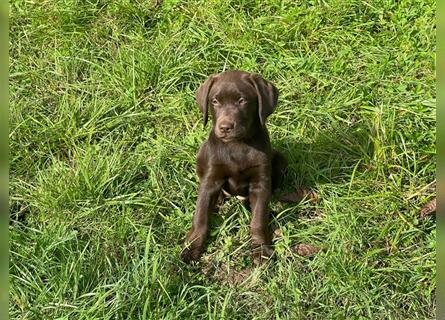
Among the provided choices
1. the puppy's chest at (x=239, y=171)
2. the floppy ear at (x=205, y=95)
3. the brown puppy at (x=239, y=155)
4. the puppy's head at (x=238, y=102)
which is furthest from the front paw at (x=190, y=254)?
the floppy ear at (x=205, y=95)

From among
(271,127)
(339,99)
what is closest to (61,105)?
(271,127)

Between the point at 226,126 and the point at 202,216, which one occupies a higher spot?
the point at 226,126

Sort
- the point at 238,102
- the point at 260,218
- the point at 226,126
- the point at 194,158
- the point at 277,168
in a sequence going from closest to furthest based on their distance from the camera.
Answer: the point at 226,126, the point at 238,102, the point at 260,218, the point at 277,168, the point at 194,158

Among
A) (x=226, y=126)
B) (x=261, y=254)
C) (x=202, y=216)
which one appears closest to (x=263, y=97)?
(x=226, y=126)

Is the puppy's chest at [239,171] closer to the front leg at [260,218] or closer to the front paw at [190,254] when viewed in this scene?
the front leg at [260,218]

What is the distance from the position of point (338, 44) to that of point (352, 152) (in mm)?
1436

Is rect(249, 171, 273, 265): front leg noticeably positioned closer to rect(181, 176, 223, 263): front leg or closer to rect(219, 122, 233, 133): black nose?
rect(181, 176, 223, 263): front leg

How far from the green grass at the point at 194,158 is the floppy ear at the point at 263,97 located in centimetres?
72

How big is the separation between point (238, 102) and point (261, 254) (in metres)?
0.96

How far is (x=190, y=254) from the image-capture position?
378 cm

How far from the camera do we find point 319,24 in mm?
5754

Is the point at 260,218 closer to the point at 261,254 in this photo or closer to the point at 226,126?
the point at 261,254

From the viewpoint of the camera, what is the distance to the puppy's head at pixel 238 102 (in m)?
3.68

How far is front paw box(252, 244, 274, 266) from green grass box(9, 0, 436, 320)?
2.2 inches
